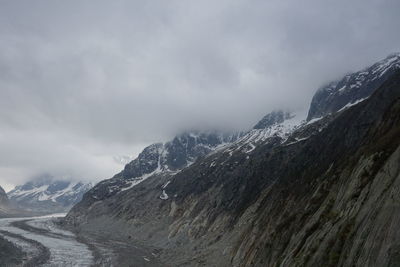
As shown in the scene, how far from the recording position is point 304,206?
63281 mm

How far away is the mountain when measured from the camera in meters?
35.5

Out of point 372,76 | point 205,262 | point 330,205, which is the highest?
point 372,76

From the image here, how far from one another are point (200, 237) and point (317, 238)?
3114 inches

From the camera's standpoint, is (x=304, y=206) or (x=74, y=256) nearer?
(x=304, y=206)

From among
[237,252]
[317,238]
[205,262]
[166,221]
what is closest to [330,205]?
[317,238]

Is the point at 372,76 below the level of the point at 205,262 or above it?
above

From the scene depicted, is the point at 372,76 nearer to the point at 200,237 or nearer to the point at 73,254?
the point at 200,237

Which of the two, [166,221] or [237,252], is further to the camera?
[166,221]

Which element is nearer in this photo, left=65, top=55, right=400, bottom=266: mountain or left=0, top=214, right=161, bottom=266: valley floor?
left=65, top=55, right=400, bottom=266: mountain

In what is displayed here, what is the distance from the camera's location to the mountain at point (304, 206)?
116 feet

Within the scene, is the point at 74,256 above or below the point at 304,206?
above

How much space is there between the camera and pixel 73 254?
359 ft

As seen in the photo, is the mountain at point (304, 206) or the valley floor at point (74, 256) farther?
the valley floor at point (74, 256)

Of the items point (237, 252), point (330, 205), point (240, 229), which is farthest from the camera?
point (240, 229)
